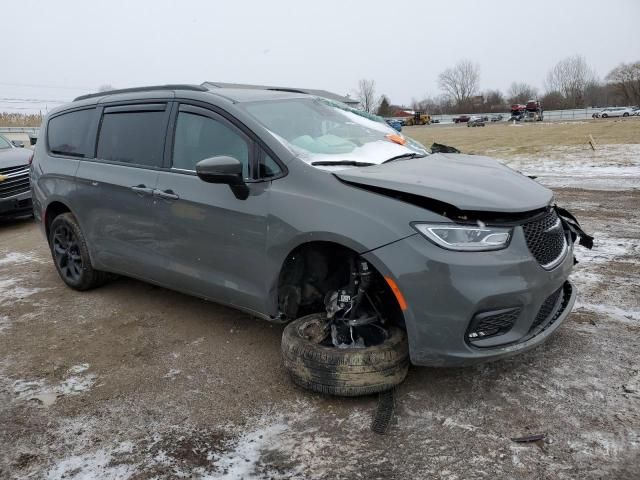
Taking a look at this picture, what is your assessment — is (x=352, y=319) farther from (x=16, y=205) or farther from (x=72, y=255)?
(x=16, y=205)

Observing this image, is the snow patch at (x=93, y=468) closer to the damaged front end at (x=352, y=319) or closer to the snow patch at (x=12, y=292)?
the damaged front end at (x=352, y=319)

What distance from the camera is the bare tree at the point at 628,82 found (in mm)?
85375

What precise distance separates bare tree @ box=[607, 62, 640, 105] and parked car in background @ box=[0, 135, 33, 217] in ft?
317

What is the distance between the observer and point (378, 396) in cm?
311

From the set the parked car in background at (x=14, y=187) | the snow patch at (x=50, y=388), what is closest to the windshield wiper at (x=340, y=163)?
the snow patch at (x=50, y=388)

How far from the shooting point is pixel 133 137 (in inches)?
172

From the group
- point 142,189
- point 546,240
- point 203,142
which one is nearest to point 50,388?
point 142,189

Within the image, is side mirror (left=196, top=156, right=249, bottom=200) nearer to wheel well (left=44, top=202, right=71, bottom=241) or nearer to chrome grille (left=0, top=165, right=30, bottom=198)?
wheel well (left=44, top=202, right=71, bottom=241)

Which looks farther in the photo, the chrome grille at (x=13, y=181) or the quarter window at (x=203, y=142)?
the chrome grille at (x=13, y=181)

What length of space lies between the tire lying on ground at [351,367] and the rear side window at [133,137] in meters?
1.95

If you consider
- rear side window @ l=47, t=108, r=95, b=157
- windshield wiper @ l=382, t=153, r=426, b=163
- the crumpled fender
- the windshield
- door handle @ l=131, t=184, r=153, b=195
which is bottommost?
the crumpled fender

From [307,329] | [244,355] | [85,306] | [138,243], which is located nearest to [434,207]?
[307,329]

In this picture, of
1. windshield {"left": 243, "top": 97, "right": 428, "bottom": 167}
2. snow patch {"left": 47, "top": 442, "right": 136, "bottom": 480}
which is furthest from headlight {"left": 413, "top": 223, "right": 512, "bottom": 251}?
snow patch {"left": 47, "top": 442, "right": 136, "bottom": 480}

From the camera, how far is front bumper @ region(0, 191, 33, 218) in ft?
28.0
